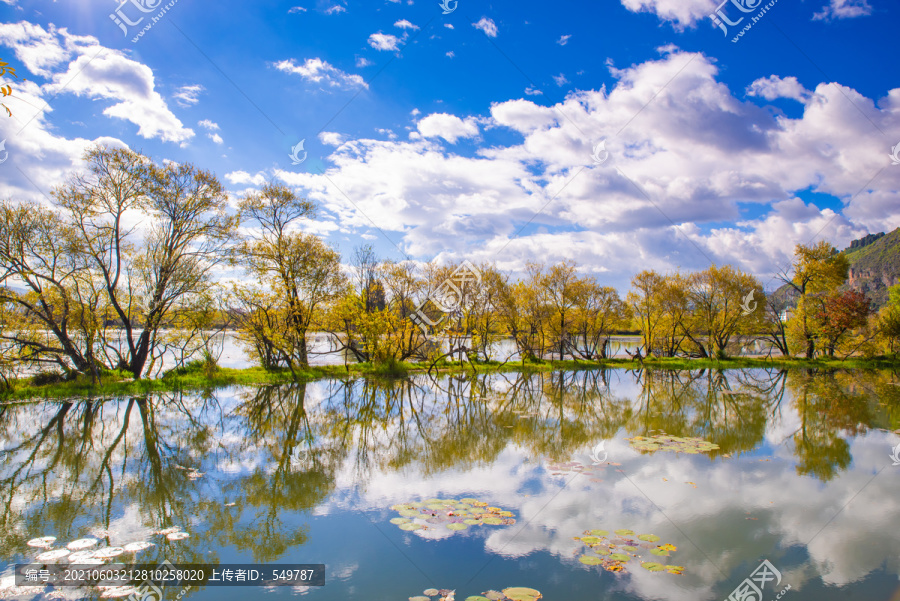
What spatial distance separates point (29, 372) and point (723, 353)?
40.5 meters

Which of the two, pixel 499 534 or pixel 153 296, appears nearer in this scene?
pixel 499 534

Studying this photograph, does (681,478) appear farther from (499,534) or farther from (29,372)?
(29,372)

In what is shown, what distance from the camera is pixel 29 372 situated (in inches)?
639

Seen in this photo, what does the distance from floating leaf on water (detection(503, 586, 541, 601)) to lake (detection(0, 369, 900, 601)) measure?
4.4 inches

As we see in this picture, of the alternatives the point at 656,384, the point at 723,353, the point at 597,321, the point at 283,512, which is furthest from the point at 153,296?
the point at 723,353

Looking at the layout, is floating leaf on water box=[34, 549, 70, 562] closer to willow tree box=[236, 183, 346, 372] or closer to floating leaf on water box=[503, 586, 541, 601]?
floating leaf on water box=[503, 586, 541, 601]

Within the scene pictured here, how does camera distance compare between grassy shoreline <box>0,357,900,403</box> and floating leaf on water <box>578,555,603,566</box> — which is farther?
grassy shoreline <box>0,357,900,403</box>

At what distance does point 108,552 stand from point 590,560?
5.48m

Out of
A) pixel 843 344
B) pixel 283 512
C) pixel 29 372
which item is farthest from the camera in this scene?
pixel 843 344

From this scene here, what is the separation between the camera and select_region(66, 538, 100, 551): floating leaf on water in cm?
522
